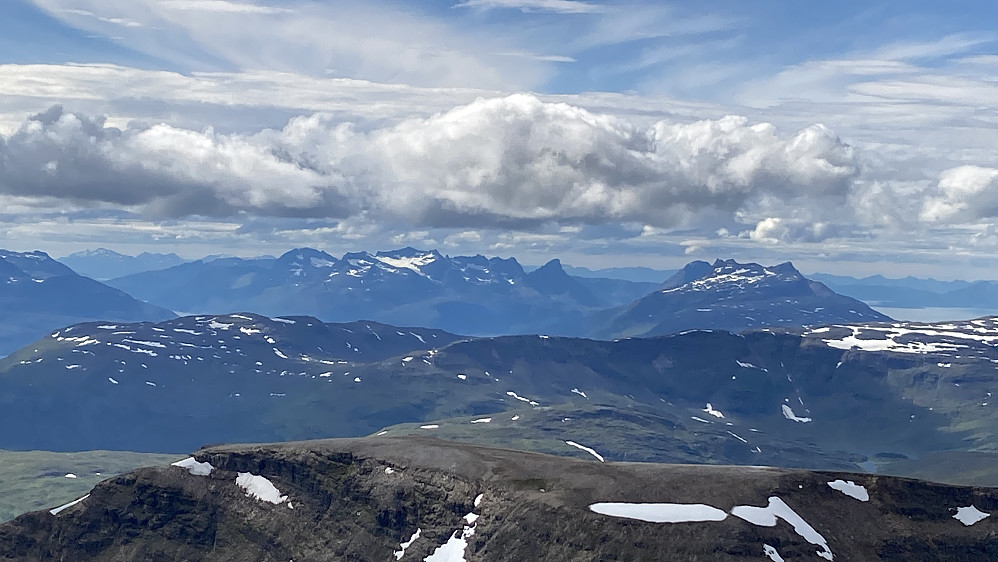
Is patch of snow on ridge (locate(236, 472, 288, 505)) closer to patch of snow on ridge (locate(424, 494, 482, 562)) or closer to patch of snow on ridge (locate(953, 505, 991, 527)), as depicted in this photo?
patch of snow on ridge (locate(424, 494, 482, 562))

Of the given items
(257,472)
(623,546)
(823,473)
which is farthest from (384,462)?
(823,473)

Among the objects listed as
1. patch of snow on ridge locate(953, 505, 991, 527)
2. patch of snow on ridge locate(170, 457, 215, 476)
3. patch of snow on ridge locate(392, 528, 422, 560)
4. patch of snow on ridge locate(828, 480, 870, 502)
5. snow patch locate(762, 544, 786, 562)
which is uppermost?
patch of snow on ridge locate(828, 480, 870, 502)

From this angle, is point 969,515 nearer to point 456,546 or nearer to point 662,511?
point 662,511

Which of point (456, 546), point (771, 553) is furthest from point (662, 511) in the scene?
point (456, 546)

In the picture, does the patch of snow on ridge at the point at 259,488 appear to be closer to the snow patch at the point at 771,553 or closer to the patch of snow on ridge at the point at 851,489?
the snow patch at the point at 771,553

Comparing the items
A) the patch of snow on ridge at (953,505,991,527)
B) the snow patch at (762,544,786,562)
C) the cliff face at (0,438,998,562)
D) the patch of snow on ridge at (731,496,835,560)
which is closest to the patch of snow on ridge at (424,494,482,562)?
the cliff face at (0,438,998,562)

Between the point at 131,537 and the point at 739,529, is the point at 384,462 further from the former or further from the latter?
the point at 739,529
